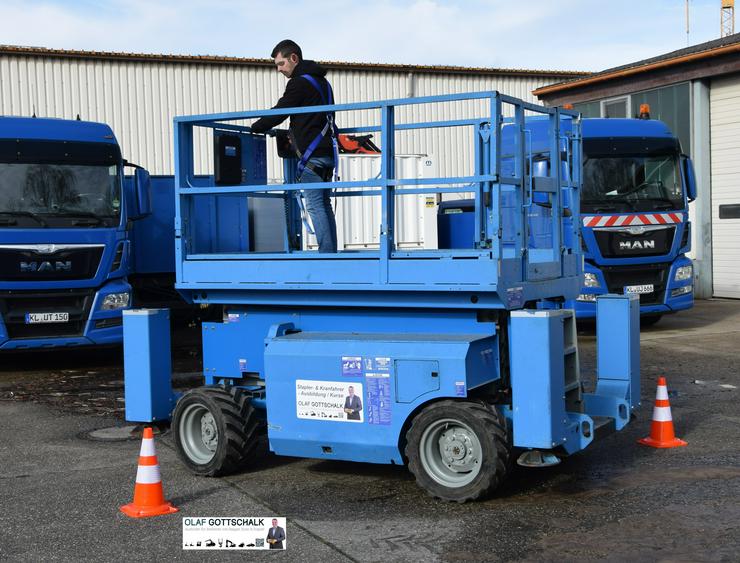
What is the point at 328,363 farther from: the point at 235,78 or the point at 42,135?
the point at 235,78

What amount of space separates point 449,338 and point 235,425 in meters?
1.70

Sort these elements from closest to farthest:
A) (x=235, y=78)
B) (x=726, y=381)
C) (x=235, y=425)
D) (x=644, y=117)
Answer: (x=235, y=425) < (x=726, y=381) < (x=644, y=117) < (x=235, y=78)

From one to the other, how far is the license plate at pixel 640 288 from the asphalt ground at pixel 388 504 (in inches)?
214

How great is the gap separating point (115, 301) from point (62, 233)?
1.09 m

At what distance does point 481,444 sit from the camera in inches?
240

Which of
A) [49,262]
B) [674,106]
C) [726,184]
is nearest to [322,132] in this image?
[49,262]

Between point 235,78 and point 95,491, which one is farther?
point 235,78

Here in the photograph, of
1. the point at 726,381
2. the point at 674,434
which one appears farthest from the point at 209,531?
the point at 726,381

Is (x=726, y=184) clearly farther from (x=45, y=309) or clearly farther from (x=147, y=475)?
(x=147, y=475)

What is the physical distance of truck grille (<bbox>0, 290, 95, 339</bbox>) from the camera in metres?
12.3

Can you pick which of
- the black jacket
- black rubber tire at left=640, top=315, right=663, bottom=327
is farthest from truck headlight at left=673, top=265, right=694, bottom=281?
the black jacket

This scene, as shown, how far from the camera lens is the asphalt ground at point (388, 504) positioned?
5.42 metres

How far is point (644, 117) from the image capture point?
53.4ft

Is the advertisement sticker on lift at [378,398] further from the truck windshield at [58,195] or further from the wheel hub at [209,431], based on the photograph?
the truck windshield at [58,195]
